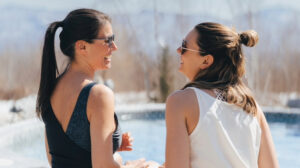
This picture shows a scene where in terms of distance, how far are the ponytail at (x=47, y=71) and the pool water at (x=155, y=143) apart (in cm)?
422

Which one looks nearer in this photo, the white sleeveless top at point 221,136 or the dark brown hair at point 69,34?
the white sleeveless top at point 221,136

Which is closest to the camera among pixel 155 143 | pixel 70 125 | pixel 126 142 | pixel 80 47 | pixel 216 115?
pixel 216 115

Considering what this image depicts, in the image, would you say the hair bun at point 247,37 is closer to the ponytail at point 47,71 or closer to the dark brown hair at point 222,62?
the dark brown hair at point 222,62

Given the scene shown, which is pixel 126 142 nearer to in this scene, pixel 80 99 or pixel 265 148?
pixel 80 99

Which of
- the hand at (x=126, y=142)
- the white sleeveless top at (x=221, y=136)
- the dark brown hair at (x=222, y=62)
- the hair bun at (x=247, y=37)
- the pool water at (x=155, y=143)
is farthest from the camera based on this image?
the pool water at (x=155, y=143)

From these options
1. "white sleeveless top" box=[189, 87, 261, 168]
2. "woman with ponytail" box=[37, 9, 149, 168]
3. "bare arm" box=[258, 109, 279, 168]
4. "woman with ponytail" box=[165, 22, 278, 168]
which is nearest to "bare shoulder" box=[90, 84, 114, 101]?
"woman with ponytail" box=[37, 9, 149, 168]

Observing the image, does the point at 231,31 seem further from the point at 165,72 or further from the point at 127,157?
the point at 165,72

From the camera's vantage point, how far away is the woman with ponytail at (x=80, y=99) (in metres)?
1.50

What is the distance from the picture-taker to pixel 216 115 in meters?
1.45

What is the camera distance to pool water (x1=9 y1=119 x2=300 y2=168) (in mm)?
5970

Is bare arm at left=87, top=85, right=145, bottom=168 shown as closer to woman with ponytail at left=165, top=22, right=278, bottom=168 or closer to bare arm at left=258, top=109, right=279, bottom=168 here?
woman with ponytail at left=165, top=22, right=278, bottom=168

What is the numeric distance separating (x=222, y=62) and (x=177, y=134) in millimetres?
433

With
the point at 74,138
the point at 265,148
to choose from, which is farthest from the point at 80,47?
the point at 265,148

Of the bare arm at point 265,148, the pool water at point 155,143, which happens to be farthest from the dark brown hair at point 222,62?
the pool water at point 155,143
